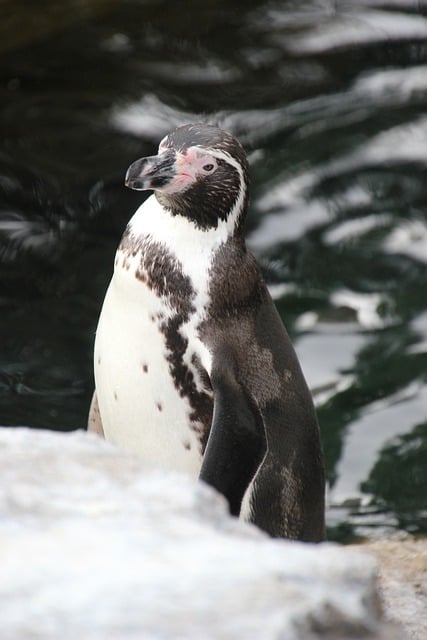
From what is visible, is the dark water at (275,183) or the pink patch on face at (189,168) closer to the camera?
the pink patch on face at (189,168)

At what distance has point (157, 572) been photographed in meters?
1.82

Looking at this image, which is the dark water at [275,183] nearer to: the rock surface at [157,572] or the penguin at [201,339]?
the penguin at [201,339]

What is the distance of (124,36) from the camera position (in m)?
9.61

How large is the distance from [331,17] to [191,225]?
621 cm

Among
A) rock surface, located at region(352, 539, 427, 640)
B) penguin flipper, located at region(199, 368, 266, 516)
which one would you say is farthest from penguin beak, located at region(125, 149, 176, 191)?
rock surface, located at region(352, 539, 427, 640)

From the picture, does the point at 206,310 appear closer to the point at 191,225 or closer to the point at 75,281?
the point at 191,225

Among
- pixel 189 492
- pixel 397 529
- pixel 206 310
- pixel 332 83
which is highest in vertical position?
pixel 189 492

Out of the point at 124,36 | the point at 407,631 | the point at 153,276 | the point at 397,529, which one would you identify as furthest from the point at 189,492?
the point at 124,36

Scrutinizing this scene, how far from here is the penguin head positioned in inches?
157

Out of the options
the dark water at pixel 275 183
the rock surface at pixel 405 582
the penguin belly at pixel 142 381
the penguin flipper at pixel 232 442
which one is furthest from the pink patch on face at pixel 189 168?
the dark water at pixel 275 183

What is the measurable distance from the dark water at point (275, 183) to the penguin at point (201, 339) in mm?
1234

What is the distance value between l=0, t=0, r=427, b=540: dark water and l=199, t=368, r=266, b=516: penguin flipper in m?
1.46

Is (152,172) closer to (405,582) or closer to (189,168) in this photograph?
(189,168)

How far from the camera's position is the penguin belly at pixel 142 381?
400 centimetres
